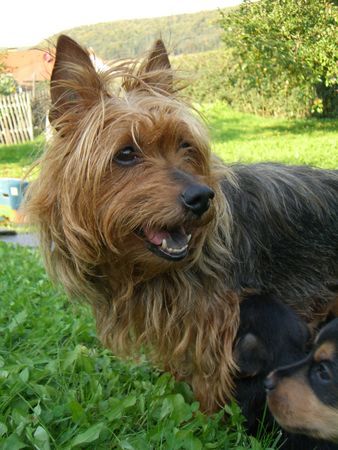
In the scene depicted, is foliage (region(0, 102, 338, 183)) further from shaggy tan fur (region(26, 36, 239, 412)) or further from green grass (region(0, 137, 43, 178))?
shaggy tan fur (region(26, 36, 239, 412))

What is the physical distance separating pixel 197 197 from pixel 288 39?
56.4 ft

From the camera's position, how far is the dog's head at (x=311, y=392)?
3.28 m

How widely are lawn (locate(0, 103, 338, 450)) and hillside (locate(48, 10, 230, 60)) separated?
61 centimetres

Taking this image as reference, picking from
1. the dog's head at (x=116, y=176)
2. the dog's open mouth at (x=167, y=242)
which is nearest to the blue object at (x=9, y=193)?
the dog's head at (x=116, y=176)

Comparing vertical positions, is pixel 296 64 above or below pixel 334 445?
below

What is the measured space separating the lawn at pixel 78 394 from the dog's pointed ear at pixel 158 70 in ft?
1.17

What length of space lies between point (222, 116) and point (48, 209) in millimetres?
27093

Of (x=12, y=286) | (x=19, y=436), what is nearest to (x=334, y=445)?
(x=19, y=436)

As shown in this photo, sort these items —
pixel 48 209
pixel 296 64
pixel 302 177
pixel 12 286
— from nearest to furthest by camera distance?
pixel 48 209 < pixel 302 177 < pixel 12 286 < pixel 296 64

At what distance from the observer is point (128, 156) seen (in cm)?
320

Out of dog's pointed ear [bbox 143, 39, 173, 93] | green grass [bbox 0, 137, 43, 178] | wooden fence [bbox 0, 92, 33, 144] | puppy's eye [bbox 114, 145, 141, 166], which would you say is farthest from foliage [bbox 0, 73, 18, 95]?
puppy's eye [bbox 114, 145, 141, 166]

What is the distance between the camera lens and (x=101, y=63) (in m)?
3.62

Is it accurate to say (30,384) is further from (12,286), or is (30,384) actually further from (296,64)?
(296,64)

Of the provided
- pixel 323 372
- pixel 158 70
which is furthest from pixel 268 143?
pixel 323 372
